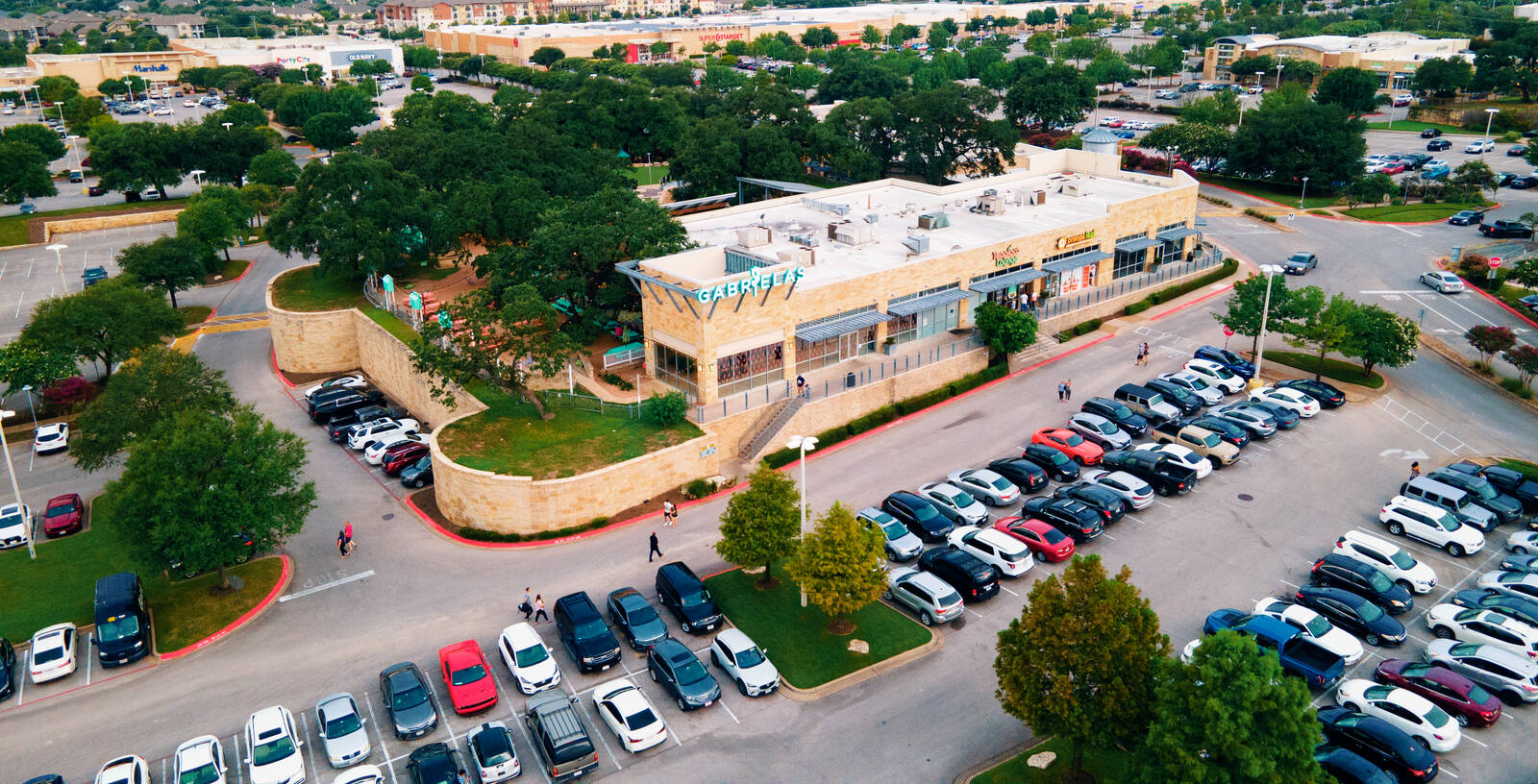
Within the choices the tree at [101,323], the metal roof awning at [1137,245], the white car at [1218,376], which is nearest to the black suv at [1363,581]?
the white car at [1218,376]

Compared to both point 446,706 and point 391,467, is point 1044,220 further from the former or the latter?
point 446,706

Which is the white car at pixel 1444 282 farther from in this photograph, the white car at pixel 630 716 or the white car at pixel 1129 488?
the white car at pixel 630 716

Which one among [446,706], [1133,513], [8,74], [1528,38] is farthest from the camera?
[8,74]

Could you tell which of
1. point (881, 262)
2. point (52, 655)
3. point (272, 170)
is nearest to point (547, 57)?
point (272, 170)

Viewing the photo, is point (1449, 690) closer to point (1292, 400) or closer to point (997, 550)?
point (997, 550)

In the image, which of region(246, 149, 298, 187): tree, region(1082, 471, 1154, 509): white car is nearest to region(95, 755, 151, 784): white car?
region(1082, 471, 1154, 509): white car

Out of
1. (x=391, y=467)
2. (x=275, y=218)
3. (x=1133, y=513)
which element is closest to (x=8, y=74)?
(x=275, y=218)
